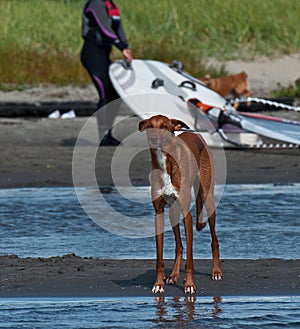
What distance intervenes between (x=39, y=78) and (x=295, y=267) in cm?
1353

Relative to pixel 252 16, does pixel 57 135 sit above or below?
above

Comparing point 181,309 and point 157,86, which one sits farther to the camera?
point 157,86

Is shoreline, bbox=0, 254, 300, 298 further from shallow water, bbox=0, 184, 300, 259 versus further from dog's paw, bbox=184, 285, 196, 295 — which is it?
shallow water, bbox=0, 184, 300, 259

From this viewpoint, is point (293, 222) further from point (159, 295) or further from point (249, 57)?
point (249, 57)

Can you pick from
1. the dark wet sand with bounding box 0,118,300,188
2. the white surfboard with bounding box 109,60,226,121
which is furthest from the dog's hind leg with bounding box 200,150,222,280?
the white surfboard with bounding box 109,60,226,121

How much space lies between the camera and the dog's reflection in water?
677 centimetres

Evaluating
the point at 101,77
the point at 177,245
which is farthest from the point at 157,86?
the point at 177,245

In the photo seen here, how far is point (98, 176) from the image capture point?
13.6m

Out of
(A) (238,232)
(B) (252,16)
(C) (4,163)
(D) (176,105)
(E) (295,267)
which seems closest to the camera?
(E) (295,267)

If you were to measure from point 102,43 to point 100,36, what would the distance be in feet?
0.46

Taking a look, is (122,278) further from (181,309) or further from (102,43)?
(102,43)

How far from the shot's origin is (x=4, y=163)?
46.7ft

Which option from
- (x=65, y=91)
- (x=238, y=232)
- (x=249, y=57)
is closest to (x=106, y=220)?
(x=238, y=232)

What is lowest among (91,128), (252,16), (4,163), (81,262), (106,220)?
(252,16)
